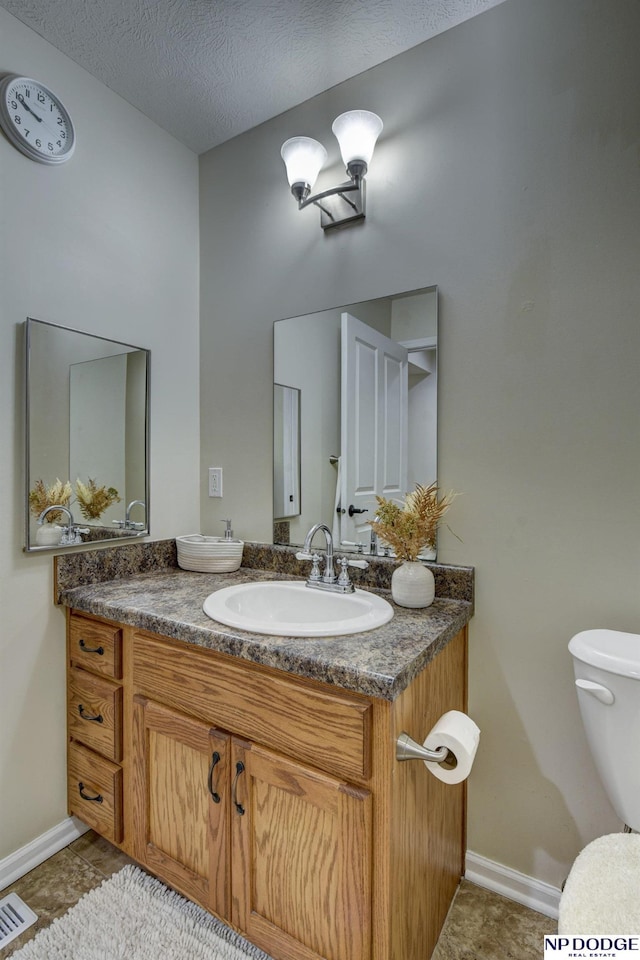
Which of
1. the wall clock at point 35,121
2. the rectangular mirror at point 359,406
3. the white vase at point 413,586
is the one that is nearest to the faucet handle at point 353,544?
the rectangular mirror at point 359,406

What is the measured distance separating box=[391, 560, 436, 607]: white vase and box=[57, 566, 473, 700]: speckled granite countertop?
0.03 m

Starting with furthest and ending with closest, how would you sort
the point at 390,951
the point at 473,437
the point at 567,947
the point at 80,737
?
A: the point at 80,737 → the point at 473,437 → the point at 390,951 → the point at 567,947

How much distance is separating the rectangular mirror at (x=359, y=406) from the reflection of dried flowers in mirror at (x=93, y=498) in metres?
0.60

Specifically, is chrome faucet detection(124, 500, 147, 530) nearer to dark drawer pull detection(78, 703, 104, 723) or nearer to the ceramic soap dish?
the ceramic soap dish

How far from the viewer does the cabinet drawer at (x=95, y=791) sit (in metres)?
1.41

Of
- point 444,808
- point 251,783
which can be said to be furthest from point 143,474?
point 444,808

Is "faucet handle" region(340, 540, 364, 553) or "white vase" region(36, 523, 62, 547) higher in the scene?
"white vase" region(36, 523, 62, 547)

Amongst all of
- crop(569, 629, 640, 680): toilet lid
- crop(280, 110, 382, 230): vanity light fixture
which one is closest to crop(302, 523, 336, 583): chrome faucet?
crop(569, 629, 640, 680): toilet lid

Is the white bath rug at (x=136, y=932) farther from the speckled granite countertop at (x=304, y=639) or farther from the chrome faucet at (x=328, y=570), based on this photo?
the chrome faucet at (x=328, y=570)

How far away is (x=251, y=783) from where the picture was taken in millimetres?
1117

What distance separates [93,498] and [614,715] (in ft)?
5.32

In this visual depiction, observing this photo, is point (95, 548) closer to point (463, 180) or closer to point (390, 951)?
point (390, 951)

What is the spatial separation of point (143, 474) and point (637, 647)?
165 centimetres

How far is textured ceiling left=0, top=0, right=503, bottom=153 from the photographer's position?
54.4 inches
